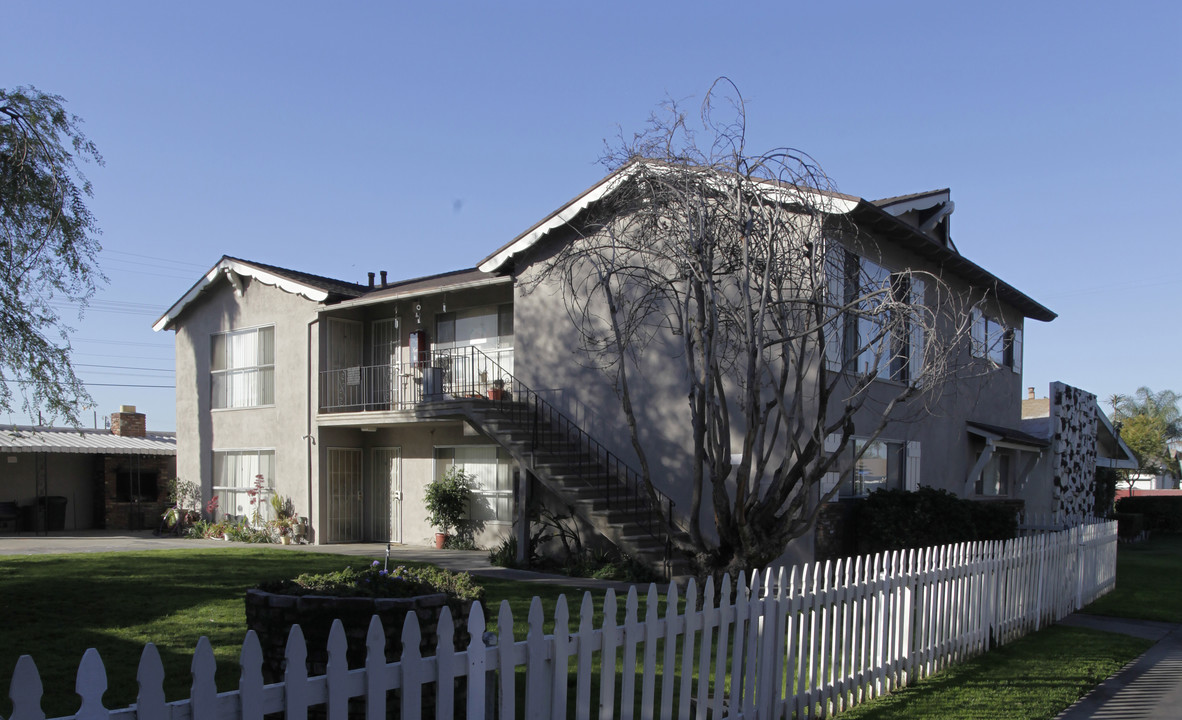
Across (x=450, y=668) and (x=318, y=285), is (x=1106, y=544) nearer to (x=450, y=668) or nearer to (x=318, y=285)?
(x=450, y=668)

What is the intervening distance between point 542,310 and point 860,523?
679 centimetres

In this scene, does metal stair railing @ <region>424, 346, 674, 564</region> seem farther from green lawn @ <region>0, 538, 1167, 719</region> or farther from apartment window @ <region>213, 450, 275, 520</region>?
apartment window @ <region>213, 450, 275, 520</region>

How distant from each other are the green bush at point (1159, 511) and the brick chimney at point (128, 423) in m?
32.6

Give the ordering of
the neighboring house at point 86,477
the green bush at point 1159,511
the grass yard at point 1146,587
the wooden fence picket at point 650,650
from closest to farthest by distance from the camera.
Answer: the wooden fence picket at point 650,650 < the grass yard at point 1146,587 < the neighboring house at point 86,477 < the green bush at point 1159,511

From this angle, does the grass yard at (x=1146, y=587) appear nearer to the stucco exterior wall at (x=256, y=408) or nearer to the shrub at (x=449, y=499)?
the shrub at (x=449, y=499)

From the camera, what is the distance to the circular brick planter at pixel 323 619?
588 centimetres

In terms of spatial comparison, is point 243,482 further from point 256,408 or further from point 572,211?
point 572,211

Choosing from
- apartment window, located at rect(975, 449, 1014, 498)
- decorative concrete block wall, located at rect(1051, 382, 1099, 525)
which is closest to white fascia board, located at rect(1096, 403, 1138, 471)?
decorative concrete block wall, located at rect(1051, 382, 1099, 525)

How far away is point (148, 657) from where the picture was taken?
9.45 feet

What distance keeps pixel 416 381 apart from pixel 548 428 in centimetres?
353

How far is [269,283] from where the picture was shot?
20.9m

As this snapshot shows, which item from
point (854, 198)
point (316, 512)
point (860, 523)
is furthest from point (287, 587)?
point (316, 512)

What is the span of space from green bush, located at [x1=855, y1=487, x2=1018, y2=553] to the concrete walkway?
4.02 meters

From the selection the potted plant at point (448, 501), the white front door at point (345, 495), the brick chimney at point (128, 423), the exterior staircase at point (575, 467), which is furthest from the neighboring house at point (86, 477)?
the exterior staircase at point (575, 467)
